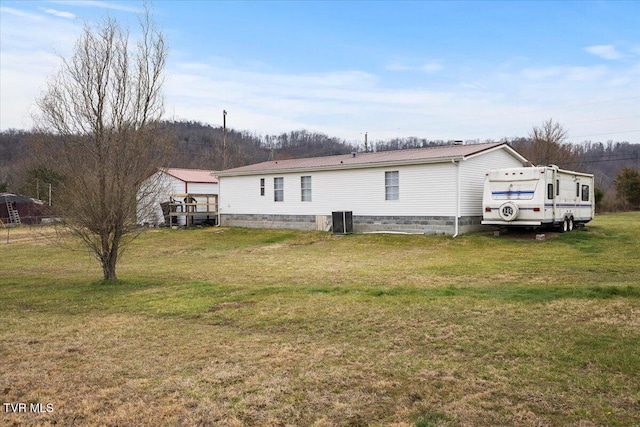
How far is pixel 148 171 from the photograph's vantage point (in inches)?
420

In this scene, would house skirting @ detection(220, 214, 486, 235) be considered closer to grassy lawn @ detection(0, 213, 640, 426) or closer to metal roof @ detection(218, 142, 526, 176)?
metal roof @ detection(218, 142, 526, 176)

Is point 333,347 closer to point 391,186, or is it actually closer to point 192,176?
point 391,186

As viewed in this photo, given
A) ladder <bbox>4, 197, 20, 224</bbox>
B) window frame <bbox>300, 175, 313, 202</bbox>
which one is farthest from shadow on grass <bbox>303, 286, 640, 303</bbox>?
ladder <bbox>4, 197, 20, 224</bbox>

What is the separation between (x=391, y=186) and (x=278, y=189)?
6490 mm

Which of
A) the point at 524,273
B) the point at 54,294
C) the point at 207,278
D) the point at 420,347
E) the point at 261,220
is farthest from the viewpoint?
the point at 261,220

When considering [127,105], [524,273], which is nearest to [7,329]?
[127,105]

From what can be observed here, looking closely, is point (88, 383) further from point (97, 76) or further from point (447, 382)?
point (97, 76)

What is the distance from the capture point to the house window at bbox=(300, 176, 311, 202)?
76.6ft

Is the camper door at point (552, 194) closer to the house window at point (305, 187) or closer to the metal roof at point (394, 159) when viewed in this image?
the metal roof at point (394, 159)

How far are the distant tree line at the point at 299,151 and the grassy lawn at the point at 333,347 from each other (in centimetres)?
3041

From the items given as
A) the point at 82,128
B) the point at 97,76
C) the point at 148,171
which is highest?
the point at 97,76

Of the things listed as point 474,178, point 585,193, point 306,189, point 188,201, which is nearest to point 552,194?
point 474,178

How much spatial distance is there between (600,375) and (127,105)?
9.66m

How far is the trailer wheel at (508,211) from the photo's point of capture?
16734mm
